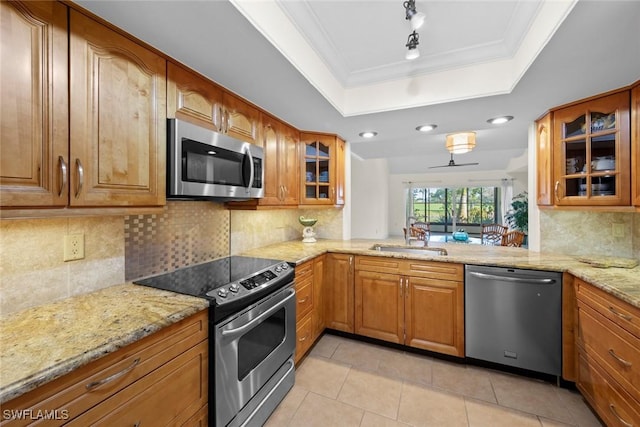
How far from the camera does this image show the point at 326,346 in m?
2.51

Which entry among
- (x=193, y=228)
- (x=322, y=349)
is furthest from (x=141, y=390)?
(x=322, y=349)

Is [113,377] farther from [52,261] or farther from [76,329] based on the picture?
[52,261]

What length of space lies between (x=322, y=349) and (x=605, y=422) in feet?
6.08

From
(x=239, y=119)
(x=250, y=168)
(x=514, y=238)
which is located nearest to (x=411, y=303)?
(x=250, y=168)

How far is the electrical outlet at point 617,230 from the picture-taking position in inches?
87.8

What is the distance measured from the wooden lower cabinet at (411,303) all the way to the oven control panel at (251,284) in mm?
909

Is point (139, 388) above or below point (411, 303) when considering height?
above

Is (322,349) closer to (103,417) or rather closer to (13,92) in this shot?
(103,417)

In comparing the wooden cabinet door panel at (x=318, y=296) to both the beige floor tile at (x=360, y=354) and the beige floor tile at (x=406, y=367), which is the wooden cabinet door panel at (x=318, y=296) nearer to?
the beige floor tile at (x=360, y=354)

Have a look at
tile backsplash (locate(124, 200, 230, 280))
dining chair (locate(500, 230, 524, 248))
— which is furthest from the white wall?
tile backsplash (locate(124, 200, 230, 280))

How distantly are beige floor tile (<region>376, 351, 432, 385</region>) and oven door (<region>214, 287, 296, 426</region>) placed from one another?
820mm

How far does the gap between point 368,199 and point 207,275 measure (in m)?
5.51

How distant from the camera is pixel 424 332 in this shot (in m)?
2.33

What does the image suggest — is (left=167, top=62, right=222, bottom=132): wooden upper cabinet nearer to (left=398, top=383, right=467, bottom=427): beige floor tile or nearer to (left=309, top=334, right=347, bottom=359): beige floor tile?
(left=309, top=334, right=347, bottom=359): beige floor tile
